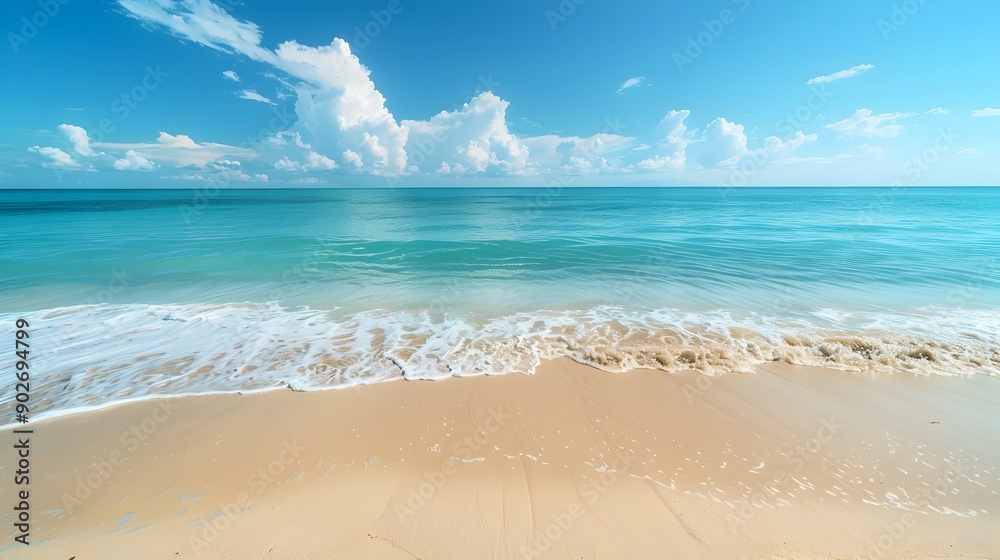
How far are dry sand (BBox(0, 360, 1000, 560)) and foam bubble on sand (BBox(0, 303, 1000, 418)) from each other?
74 centimetres

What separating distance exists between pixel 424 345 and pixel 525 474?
4256mm

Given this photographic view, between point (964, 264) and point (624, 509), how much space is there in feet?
79.2

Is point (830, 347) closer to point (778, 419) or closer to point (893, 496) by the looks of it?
point (778, 419)

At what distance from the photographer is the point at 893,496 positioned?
4.08 metres

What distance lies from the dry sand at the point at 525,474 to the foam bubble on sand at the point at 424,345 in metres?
0.74

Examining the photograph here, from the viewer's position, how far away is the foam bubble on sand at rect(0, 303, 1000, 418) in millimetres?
6645

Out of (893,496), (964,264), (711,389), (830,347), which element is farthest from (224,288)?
(964,264)

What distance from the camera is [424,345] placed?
26.1 ft

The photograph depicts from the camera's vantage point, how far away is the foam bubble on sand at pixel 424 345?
664 centimetres
